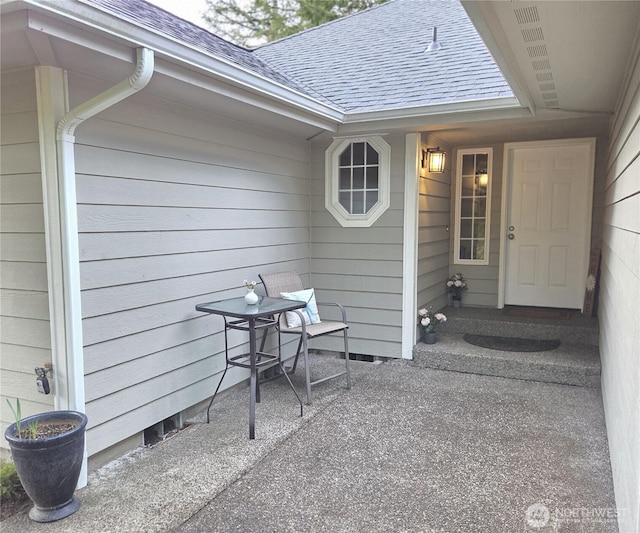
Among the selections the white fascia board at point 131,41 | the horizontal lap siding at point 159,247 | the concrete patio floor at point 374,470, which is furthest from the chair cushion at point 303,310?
the white fascia board at point 131,41

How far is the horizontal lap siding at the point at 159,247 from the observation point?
→ 8.57ft

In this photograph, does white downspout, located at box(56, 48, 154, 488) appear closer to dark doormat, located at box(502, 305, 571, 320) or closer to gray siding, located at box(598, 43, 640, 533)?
gray siding, located at box(598, 43, 640, 533)

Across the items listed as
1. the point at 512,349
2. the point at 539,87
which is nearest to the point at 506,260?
the point at 512,349

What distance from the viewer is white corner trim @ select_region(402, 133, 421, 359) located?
14.4 feet

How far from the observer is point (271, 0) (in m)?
13.6

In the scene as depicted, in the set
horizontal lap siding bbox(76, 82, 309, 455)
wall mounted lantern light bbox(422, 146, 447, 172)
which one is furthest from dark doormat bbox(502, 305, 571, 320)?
horizontal lap siding bbox(76, 82, 309, 455)

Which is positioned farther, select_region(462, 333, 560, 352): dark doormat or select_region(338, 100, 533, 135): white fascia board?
select_region(462, 333, 560, 352): dark doormat

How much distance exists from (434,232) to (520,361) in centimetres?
163

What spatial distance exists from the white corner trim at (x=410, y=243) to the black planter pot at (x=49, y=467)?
2.96 m

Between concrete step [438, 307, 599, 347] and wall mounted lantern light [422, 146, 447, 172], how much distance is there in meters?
1.56

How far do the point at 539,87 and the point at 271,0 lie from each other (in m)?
12.6

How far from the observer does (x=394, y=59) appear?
5.14m

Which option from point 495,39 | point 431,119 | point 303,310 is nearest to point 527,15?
point 495,39

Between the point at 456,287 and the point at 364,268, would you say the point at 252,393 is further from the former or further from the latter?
the point at 456,287
